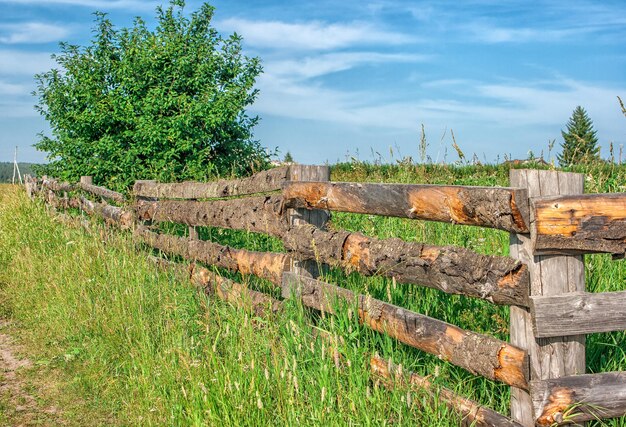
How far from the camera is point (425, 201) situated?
420 cm

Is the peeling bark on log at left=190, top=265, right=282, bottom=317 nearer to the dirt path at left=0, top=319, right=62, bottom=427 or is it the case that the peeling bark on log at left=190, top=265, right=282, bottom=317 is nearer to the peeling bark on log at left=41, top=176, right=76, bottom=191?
the dirt path at left=0, top=319, right=62, bottom=427

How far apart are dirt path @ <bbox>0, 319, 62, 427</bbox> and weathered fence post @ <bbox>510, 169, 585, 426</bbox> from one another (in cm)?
387

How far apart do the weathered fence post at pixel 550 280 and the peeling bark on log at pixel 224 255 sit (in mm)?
2796

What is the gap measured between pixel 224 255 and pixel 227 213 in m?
0.49

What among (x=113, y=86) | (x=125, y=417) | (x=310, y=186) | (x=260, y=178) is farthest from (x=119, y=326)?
(x=113, y=86)

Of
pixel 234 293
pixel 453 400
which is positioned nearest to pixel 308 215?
pixel 234 293

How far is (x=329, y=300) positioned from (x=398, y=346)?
2.14ft

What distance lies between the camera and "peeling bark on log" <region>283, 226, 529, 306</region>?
361 cm

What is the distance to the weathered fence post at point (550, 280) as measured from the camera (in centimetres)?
347

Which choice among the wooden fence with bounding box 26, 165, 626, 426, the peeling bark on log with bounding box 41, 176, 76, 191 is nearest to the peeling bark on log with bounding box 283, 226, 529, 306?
the wooden fence with bounding box 26, 165, 626, 426

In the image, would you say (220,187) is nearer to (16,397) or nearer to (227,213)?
(227,213)

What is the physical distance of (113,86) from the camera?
19344 millimetres

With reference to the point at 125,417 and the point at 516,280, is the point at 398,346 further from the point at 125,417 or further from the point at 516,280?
the point at 125,417

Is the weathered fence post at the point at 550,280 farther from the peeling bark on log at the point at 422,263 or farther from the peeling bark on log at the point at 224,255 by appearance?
the peeling bark on log at the point at 224,255
